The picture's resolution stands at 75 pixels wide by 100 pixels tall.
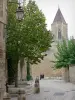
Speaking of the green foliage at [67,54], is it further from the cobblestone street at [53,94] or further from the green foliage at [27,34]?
the green foliage at [27,34]

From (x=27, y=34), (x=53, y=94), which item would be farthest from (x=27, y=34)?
(x=53, y=94)

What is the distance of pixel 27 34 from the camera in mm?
28484

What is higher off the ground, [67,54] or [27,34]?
[27,34]

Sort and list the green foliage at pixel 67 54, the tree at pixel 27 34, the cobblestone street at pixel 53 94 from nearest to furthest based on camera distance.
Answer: the cobblestone street at pixel 53 94 < the tree at pixel 27 34 < the green foliage at pixel 67 54

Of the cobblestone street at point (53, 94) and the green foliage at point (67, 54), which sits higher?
the green foliage at point (67, 54)

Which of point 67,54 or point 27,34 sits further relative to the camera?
point 67,54

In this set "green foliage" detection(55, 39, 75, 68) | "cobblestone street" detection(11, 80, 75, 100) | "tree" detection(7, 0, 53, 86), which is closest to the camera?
"cobblestone street" detection(11, 80, 75, 100)

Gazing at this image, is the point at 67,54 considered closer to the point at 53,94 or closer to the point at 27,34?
the point at 27,34

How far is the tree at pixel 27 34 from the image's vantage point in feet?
92.9

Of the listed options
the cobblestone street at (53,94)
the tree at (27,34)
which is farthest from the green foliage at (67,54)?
the tree at (27,34)

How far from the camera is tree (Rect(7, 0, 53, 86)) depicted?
2831 cm

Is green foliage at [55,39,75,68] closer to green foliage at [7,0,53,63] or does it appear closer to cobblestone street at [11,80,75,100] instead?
cobblestone street at [11,80,75,100]

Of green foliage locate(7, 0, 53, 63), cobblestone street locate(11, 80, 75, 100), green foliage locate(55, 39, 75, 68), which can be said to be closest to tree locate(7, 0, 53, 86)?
green foliage locate(7, 0, 53, 63)

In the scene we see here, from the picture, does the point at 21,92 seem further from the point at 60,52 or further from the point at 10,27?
the point at 60,52
